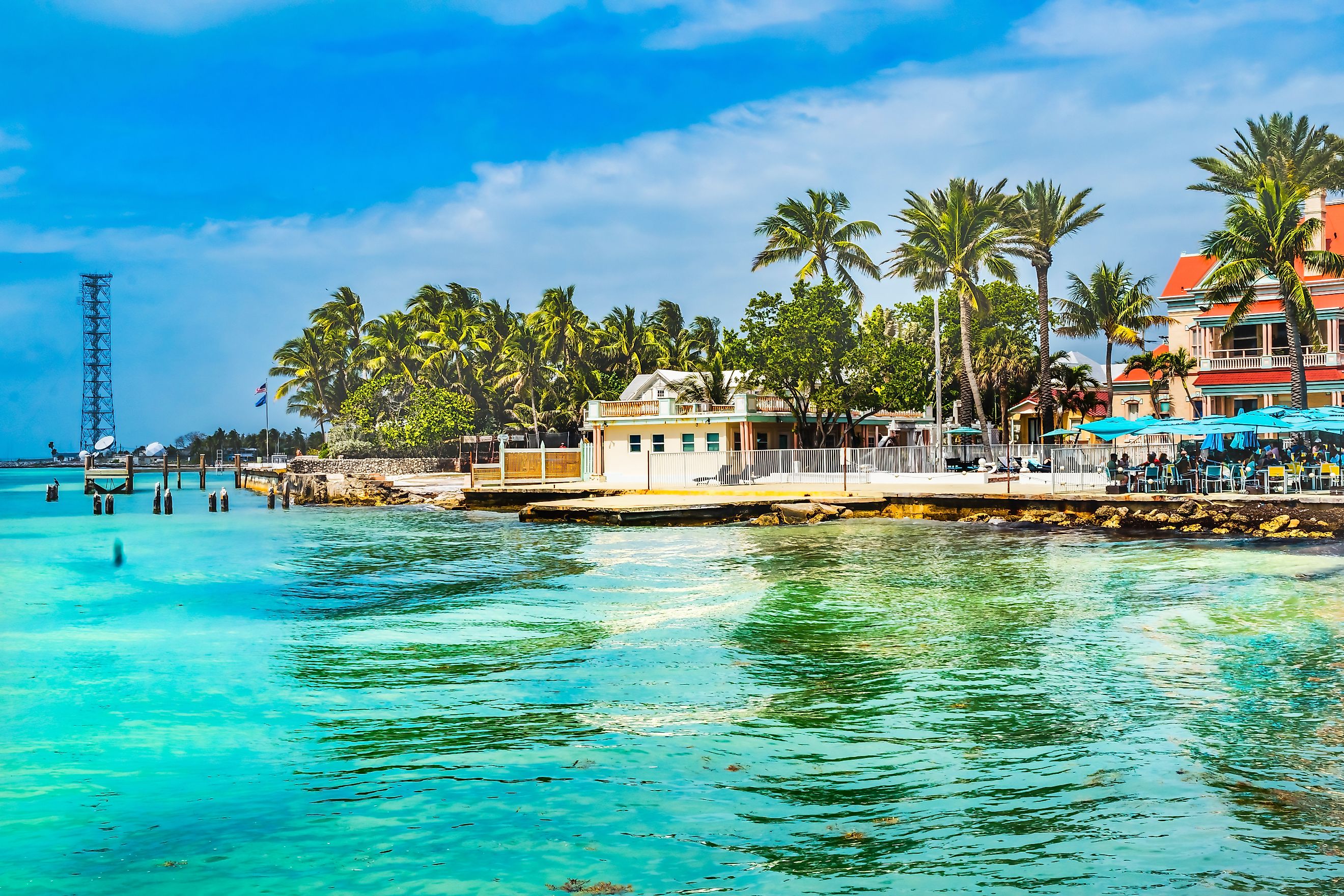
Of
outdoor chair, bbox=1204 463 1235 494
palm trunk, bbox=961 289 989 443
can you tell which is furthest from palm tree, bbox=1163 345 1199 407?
outdoor chair, bbox=1204 463 1235 494

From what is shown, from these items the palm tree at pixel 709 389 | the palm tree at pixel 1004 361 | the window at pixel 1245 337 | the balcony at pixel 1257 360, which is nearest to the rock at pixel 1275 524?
the balcony at pixel 1257 360

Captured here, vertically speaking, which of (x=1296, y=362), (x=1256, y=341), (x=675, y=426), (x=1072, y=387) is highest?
(x=1256, y=341)

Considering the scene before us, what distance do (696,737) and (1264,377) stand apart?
41679 millimetres

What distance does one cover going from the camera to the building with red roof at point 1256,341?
137 feet

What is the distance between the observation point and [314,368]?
273ft

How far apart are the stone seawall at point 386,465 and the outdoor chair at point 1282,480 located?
54.8 m

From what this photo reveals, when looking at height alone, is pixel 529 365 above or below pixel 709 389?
above

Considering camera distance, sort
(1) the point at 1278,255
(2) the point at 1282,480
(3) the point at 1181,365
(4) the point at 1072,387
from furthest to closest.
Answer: (4) the point at 1072,387
(3) the point at 1181,365
(1) the point at 1278,255
(2) the point at 1282,480

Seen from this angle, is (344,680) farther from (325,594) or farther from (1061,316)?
(1061,316)

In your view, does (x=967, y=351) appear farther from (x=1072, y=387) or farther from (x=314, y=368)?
(x=314, y=368)

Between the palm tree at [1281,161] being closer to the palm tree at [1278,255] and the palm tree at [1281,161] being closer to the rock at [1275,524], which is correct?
the palm tree at [1278,255]

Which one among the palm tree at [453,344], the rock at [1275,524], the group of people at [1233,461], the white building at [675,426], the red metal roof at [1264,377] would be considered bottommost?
the rock at [1275,524]

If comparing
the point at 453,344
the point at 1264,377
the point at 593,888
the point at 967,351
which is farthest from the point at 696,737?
the point at 453,344

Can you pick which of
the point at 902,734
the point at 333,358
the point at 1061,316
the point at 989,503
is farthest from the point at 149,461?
the point at 902,734
